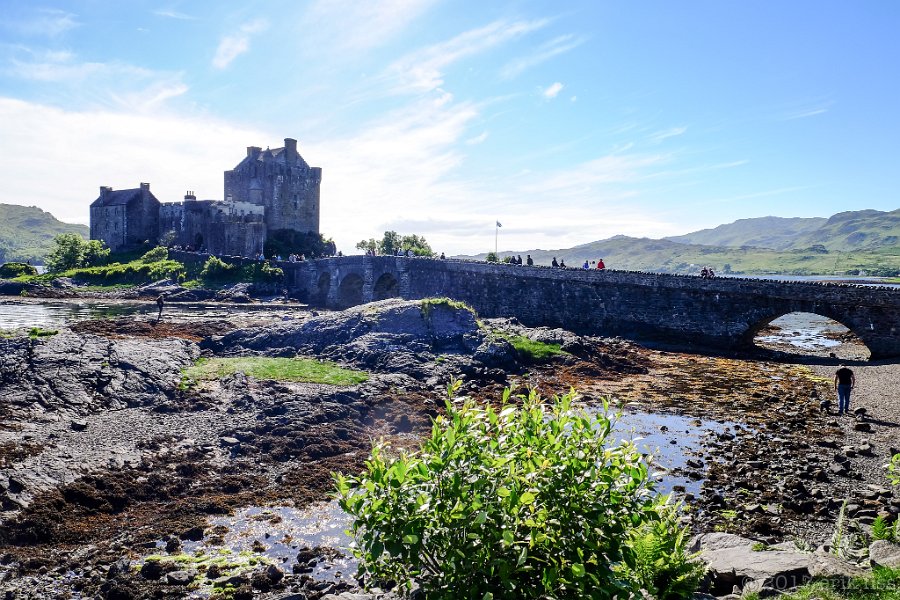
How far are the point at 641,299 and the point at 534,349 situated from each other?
13.2 m

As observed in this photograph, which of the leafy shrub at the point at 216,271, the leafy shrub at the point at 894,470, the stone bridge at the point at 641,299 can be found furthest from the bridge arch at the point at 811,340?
the leafy shrub at the point at 216,271

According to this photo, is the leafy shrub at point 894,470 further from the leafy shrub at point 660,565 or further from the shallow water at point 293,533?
the leafy shrub at point 660,565

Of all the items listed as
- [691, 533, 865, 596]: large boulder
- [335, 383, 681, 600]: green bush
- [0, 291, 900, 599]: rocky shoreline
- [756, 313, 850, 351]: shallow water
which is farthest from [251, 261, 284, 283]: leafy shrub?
[335, 383, 681, 600]: green bush

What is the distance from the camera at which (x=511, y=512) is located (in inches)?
258

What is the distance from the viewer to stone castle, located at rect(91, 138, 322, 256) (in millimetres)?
89000

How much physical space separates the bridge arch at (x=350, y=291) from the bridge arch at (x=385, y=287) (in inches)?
102

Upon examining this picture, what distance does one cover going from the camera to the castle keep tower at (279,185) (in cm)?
9356

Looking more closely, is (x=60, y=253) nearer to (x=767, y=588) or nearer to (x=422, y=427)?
(x=422, y=427)

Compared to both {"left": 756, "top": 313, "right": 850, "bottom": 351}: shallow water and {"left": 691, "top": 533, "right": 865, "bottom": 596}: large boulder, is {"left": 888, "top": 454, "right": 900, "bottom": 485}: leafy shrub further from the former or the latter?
{"left": 756, "top": 313, "right": 850, "bottom": 351}: shallow water

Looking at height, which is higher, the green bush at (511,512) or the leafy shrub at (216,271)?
the leafy shrub at (216,271)

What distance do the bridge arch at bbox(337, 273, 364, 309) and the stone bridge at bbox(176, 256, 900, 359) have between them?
146 inches

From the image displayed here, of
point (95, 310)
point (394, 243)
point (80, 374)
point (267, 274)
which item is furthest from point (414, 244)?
point (80, 374)

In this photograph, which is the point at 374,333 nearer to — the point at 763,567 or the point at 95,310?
the point at 763,567

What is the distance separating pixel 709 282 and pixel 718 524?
1244 inches
